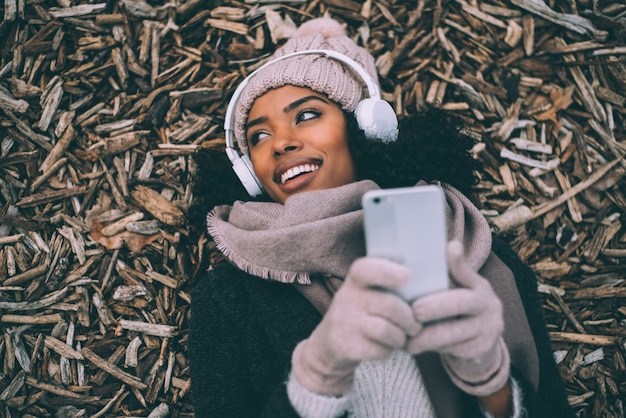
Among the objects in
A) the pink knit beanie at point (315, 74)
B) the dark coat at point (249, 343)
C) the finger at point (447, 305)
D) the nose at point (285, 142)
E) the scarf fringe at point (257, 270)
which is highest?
the pink knit beanie at point (315, 74)

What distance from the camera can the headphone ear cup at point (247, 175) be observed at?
7.06 ft

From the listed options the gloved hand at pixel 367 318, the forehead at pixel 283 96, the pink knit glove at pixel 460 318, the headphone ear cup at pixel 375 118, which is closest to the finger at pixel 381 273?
the gloved hand at pixel 367 318

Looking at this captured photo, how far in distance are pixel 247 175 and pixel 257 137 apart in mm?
185

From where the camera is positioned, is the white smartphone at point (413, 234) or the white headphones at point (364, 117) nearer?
the white smartphone at point (413, 234)

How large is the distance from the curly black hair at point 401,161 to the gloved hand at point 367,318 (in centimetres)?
95

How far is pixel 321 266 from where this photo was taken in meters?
1.77

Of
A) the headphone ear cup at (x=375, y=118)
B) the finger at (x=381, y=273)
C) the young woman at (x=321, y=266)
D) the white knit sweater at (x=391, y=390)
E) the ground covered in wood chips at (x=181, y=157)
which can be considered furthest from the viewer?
the ground covered in wood chips at (x=181, y=157)

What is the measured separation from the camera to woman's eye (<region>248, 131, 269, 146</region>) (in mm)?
2074

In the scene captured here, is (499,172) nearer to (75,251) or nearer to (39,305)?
(75,251)

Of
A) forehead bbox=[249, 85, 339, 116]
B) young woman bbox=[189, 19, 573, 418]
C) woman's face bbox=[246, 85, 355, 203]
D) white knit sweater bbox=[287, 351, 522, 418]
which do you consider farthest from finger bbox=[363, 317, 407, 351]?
forehead bbox=[249, 85, 339, 116]

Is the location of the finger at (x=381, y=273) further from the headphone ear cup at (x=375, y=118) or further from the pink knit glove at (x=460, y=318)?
the headphone ear cup at (x=375, y=118)

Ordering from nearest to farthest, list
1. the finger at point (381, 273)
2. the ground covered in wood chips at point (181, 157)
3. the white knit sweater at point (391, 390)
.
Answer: the finger at point (381, 273) < the white knit sweater at point (391, 390) < the ground covered in wood chips at point (181, 157)

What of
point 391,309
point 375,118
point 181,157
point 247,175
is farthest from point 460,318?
point 181,157

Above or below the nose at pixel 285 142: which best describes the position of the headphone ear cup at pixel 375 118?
above
